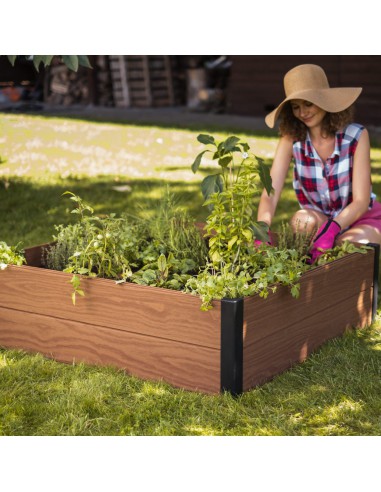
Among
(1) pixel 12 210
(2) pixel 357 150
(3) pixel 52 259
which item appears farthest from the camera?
(1) pixel 12 210

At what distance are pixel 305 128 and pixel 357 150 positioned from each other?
30cm

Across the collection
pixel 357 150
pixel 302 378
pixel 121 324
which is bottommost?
pixel 302 378

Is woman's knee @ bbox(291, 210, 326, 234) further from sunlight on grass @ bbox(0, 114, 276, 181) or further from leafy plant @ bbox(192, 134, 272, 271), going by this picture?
sunlight on grass @ bbox(0, 114, 276, 181)

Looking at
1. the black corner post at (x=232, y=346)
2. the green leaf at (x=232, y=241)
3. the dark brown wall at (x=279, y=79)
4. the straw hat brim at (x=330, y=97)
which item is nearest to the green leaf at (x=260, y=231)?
the green leaf at (x=232, y=241)

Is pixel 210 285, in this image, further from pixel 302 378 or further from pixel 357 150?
pixel 357 150

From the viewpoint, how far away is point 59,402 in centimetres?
278

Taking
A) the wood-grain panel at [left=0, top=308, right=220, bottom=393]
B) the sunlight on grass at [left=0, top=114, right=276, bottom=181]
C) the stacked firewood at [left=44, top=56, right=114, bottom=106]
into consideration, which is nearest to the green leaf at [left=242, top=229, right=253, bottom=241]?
the wood-grain panel at [left=0, top=308, right=220, bottom=393]

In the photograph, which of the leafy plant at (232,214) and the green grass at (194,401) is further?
the leafy plant at (232,214)

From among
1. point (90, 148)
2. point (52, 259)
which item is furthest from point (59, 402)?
point (90, 148)

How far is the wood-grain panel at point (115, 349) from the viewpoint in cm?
288

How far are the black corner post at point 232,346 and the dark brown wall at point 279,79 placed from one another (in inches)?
336

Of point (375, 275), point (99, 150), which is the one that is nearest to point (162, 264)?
point (375, 275)

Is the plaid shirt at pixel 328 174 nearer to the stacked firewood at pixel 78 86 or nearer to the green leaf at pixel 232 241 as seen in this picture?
the green leaf at pixel 232 241

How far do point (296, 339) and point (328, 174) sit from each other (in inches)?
44.5
